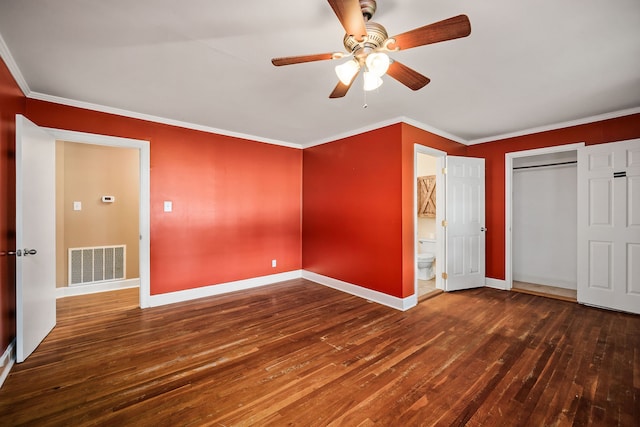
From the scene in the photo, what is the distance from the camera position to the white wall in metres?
4.24

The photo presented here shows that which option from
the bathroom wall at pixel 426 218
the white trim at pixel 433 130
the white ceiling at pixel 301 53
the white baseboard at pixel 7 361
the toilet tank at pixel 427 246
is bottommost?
the white baseboard at pixel 7 361

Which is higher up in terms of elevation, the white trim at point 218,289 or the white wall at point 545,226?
the white wall at point 545,226

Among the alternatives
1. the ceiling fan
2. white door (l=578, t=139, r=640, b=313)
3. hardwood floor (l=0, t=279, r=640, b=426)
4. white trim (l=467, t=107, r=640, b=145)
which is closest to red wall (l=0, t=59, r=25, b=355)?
hardwood floor (l=0, t=279, r=640, b=426)

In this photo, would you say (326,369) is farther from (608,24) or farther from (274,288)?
(608,24)

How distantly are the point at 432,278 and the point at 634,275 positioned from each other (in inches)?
95.3

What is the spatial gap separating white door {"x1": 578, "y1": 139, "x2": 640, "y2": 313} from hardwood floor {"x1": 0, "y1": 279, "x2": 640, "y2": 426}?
28 cm

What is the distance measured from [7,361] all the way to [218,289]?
213cm

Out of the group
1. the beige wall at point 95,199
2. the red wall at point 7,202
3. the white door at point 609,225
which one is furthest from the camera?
the beige wall at point 95,199

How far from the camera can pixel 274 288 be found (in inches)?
171

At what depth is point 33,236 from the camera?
2375 millimetres

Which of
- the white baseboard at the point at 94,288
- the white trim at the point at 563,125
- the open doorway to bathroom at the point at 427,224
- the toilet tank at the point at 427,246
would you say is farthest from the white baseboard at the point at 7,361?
the white trim at the point at 563,125

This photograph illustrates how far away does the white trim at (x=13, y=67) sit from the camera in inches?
78.4

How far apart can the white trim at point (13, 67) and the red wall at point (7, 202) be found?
4 centimetres

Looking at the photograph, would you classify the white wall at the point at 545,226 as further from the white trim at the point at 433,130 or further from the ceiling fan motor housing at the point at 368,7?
the ceiling fan motor housing at the point at 368,7
